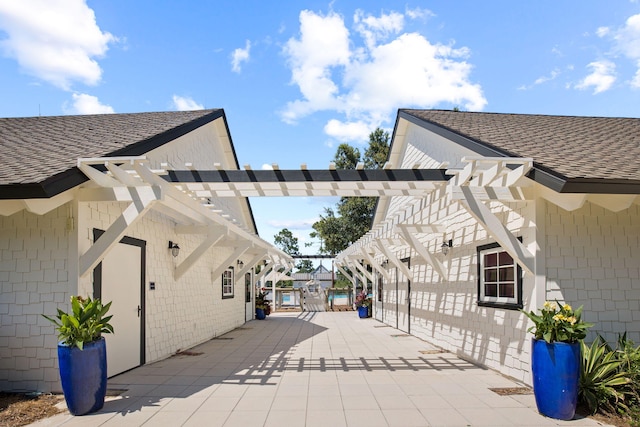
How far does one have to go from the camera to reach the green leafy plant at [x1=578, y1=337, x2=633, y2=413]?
4.91 metres

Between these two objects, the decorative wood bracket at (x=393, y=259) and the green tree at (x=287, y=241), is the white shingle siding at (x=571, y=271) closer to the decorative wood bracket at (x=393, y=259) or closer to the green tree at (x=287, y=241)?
the decorative wood bracket at (x=393, y=259)

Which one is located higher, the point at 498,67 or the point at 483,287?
the point at 498,67

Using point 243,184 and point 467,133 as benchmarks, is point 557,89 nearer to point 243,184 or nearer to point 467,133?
point 467,133

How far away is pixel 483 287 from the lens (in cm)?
769

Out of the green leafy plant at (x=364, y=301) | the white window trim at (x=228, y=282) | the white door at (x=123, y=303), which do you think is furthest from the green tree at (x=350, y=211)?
the white door at (x=123, y=303)

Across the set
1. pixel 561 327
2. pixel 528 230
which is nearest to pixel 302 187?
pixel 528 230

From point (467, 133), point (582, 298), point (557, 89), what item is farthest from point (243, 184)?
point (557, 89)

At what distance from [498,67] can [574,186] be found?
19.1ft

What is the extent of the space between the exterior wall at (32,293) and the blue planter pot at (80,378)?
3.65ft

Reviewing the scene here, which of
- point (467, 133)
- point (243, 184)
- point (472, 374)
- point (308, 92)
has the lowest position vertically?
point (472, 374)

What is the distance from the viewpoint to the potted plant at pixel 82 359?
16.0 ft

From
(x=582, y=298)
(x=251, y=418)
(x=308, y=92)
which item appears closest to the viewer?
(x=251, y=418)

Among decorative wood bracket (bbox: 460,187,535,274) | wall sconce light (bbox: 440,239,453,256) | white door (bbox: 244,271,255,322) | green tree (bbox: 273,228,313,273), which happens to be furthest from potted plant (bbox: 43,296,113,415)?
green tree (bbox: 273,228,313,273)

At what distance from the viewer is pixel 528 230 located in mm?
6223
